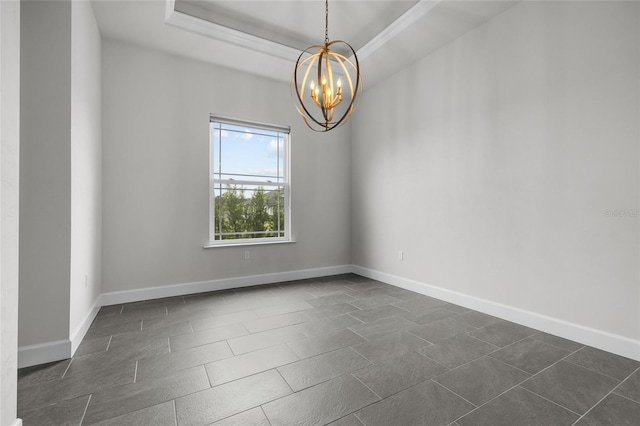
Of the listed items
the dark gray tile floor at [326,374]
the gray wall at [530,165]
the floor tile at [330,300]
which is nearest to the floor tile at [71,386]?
the dark gray tile floor at [326,374]

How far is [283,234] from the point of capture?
173 inches

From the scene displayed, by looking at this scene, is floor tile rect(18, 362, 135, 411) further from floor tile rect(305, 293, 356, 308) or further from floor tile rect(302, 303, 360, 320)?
floor tile rect(305, 293, 356, 308)

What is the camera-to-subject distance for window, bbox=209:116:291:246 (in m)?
3.92

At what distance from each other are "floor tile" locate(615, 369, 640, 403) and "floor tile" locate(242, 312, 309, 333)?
2.10 metres

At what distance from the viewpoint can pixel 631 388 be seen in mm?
1743

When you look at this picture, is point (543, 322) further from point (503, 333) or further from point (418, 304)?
point (418, 304)

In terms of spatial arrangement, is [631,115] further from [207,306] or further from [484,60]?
[207,306]

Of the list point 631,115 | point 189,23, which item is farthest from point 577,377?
point 189,23

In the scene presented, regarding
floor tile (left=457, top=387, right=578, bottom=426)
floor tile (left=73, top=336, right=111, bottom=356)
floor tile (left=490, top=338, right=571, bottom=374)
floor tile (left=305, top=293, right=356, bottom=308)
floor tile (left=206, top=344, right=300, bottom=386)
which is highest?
floor tile (left=305, top=293, right=356, bottom=308)

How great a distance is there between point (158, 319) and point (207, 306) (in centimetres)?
49

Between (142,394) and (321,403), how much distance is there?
0.97 m

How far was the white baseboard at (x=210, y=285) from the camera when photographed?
10.7 feet

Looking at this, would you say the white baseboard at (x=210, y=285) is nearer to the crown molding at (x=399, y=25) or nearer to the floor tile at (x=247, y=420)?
the floor tile at (x=247, y=420)

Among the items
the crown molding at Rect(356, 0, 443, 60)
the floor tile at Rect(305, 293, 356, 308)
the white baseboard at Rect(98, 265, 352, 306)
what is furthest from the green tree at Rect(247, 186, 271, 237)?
the crown molding at Rect(356, 0, 443, 60)
